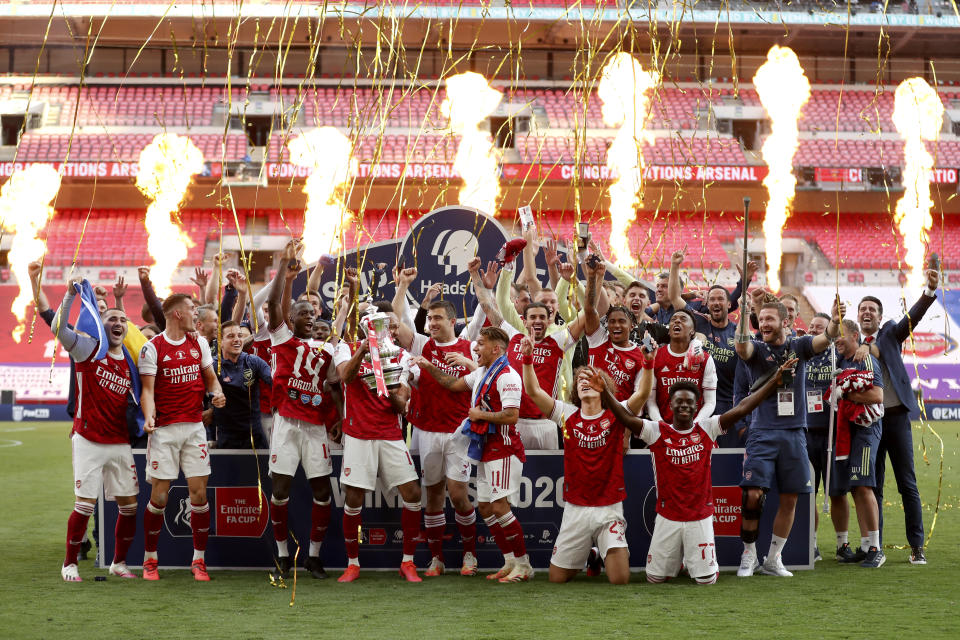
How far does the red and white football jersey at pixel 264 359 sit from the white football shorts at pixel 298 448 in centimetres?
65

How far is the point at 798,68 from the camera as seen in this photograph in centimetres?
3488

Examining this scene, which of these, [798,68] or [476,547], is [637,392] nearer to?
[476,547]

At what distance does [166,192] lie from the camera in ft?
102

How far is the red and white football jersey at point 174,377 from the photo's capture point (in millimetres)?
6848

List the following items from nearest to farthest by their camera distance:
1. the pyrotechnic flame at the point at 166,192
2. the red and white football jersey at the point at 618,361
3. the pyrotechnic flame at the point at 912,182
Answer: the red and white football jersey at the point at 618,361, the pyrotechnic flame at the point at 912,182, the pyrotechnic flame at the point at 166,192

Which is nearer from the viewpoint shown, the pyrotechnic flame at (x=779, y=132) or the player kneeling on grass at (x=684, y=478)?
the player kneeling on grass at (x=684, y=478)

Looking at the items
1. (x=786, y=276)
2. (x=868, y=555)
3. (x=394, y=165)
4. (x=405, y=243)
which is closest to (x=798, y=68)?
(x=786, y=276)

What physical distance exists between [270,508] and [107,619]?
5.71 feet

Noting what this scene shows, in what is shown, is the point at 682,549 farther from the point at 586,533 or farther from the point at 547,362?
the point at 547,362

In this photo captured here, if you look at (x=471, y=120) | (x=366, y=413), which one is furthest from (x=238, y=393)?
(x=471, y=120)

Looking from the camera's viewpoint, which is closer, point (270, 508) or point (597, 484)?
point (597, 484)

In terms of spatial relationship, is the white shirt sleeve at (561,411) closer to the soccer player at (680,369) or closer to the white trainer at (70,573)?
the soccer player at (680,369)

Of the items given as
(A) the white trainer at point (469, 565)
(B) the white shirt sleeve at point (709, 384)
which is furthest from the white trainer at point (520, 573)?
(B) the white shirt sleeve at point (709, 384)

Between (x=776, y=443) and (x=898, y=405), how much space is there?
45.6 inches
